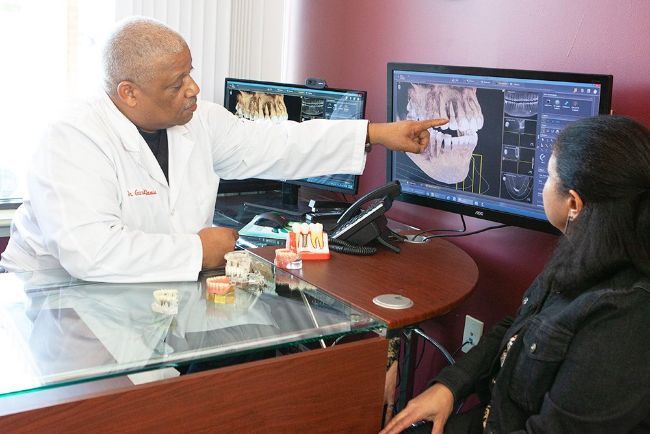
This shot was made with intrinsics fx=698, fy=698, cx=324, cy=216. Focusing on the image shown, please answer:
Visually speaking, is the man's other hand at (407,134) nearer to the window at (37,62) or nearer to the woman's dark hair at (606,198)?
the woman's dark hair at (606,198)

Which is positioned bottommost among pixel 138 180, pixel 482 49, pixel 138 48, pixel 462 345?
pixel 462 345

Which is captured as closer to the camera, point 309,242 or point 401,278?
point 401,278

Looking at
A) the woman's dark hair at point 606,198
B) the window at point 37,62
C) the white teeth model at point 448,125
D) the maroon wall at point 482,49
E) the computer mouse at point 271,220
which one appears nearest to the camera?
the woman's dark hair at point 606,198

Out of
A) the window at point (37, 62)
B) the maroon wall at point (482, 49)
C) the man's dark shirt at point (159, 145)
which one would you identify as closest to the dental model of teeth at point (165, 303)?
the man's dark shirt at point (159, 145)

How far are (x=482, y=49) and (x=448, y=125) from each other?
0.40 meters

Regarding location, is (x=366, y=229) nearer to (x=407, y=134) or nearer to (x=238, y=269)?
(x=407, y=134)

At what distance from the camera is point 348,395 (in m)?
1.48

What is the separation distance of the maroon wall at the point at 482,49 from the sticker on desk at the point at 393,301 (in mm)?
799

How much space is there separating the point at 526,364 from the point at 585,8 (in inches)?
46.9

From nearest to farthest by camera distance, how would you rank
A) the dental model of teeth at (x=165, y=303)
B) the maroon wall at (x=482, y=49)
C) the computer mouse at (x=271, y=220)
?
1. the dental model of teeth at (x=165, y=303)
2. the maroon wall at (x=482, y=49)
3. the computer mouse at (x=271, y=220)

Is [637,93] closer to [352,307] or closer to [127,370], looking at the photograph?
[352,307]

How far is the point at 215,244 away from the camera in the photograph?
1.81m

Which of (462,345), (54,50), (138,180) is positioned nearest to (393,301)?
(138,180)

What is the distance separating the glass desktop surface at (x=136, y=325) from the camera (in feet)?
3.94
